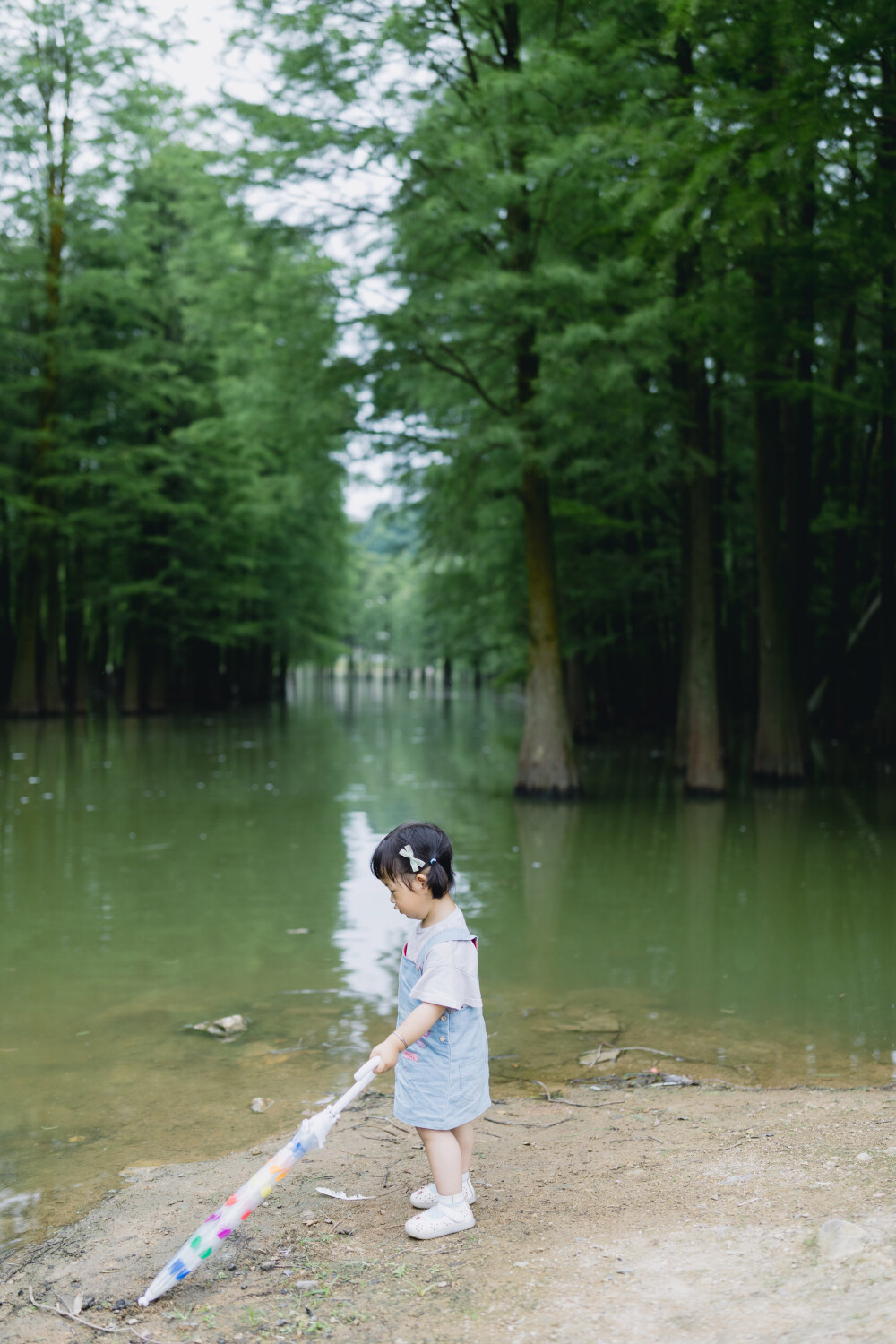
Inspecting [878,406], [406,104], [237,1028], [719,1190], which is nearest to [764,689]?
[878,406]

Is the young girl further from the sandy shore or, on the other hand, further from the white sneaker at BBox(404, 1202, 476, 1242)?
the sandy shore

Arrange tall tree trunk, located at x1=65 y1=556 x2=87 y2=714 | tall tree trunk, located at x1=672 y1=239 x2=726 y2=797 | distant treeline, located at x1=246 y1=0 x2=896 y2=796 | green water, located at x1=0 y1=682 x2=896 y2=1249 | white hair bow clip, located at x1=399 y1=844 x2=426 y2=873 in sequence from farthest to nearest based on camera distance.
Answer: tall tree trunk, located at x1=65 y1=556 x2=87 y2=714
tall tree trunk, located at x1=672 y1=239 x2=726 y2=797
distant treeline, located at x1=246 y1=0 x2=896 y2=796
green water, located at x1=0 y1=682 x2=896 y2=1249
white hair bow clip, located at x1=399 y1=844 x2=426 y2=873

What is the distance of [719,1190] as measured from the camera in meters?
3.58

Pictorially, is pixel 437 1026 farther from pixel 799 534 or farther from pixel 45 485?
pixel 45 485

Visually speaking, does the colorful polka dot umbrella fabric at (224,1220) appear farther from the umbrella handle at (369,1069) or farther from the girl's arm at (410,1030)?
the girl's arm at (410,1030)

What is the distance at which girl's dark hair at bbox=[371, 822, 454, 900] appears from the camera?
3.58 m

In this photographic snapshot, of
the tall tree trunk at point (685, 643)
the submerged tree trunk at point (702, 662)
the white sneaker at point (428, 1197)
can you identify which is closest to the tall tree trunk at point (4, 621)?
the tall tree trunk at point (685, 643)

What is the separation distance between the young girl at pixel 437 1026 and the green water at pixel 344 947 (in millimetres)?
1419

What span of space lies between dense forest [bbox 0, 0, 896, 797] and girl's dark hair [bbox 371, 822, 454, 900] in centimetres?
770

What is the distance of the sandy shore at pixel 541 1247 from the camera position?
2822 mm

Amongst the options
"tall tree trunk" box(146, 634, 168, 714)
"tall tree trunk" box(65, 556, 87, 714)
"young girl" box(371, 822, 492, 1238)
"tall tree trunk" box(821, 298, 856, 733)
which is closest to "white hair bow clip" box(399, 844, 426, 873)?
"young girl" box(371, 822, 492, 1238)

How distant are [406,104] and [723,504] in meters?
10.7

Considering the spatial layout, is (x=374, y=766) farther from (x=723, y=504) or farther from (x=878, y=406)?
(x=878, y=406)

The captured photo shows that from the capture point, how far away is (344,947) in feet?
27.0
